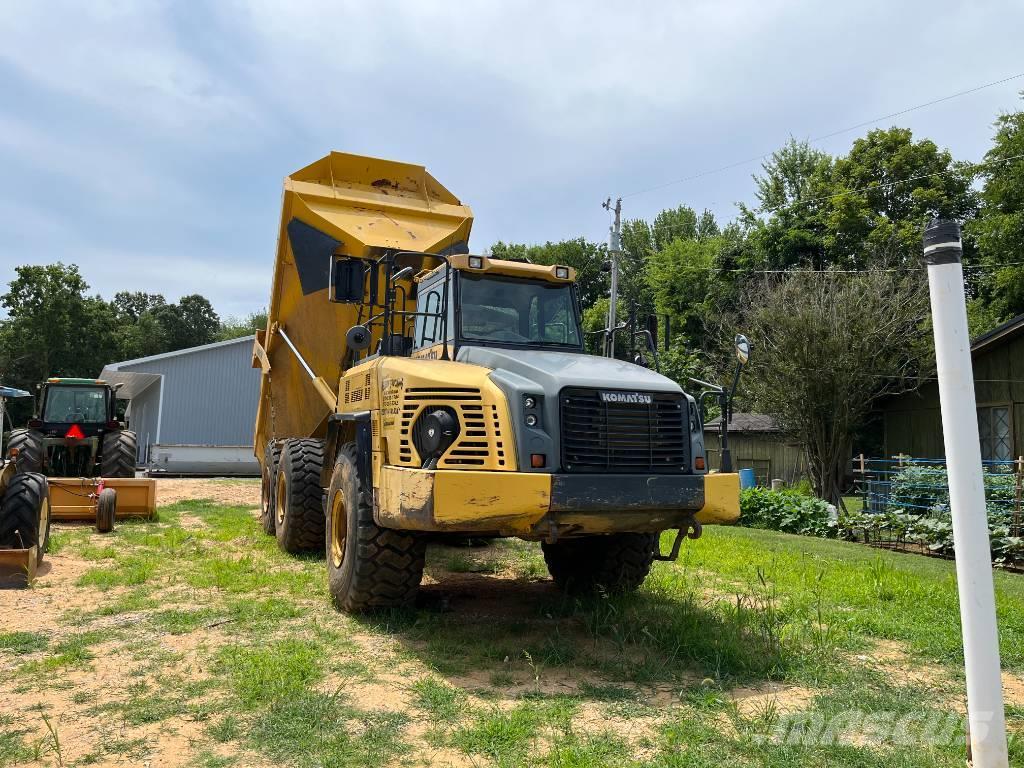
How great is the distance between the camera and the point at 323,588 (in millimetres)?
7176

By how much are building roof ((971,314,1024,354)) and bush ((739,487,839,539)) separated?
572 cm

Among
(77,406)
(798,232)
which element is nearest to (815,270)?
(798,232)

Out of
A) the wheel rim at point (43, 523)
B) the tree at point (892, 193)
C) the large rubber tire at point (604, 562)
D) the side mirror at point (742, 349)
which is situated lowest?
the large rubber tire at point (604, 562)

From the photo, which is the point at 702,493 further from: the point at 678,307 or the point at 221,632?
the point at 678,307

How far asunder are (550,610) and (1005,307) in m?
24.5

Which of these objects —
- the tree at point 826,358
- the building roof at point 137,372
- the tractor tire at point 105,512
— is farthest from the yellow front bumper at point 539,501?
the building roof at point 137,372

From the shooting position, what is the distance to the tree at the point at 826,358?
17188 millimetres

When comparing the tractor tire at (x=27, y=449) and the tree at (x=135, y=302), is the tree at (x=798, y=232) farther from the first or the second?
the tree at (x=135, y=302)

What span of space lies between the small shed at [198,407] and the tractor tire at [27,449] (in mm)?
12205

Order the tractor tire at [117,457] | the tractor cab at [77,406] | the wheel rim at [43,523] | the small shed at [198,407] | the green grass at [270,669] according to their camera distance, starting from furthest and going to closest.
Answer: the small shed at [198,407] → the tractor cab at [77,406] → the tractor tire at [117,457] → the wheel rim at [43,523] → the green grass at [270,669]

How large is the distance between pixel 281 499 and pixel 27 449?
6.02m

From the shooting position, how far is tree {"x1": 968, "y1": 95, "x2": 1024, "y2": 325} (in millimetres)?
25141

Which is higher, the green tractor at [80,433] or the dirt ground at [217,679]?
the green tractor at [80,433]

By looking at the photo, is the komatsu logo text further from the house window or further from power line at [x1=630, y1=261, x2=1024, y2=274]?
power line at [x1=630, y1=261, x2=1024, y2=274]
